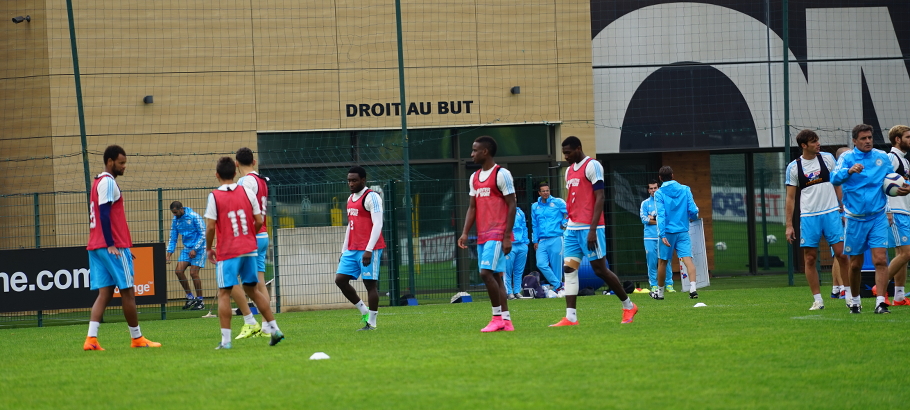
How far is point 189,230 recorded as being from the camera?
61.4 feet

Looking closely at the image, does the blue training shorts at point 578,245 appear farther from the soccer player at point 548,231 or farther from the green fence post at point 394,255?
the soccer player at point 548,231

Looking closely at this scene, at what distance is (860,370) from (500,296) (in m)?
4.40

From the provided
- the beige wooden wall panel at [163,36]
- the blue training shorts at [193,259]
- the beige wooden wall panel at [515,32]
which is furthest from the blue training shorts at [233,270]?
the beige wooden wall panel at [515,32]

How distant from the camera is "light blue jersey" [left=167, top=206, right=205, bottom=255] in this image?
18641mm

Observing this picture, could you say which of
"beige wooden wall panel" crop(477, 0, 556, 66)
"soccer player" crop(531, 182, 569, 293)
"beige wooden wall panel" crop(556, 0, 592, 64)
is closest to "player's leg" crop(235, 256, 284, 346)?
"soccer player" crop(531, 182, 569, 293)

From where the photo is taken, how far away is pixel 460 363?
772cm

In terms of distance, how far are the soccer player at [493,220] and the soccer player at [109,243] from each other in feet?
11.3

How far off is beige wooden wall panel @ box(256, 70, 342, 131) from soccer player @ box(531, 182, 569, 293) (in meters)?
4.78

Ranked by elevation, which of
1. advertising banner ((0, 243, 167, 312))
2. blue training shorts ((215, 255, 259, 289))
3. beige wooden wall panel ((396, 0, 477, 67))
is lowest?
advertising banner ((0, 243, 167, 312))

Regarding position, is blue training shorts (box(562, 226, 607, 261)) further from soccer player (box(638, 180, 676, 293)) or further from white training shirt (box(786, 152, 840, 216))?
soccer player (box(638, 180, 676, 293))

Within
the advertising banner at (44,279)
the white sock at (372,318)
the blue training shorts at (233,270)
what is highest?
the blue training shorts at (233,270)

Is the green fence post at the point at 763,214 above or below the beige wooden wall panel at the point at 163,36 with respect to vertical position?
below

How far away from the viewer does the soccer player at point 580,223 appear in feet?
35.8

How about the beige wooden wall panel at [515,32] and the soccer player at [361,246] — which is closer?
the soccer player at [361,246]
